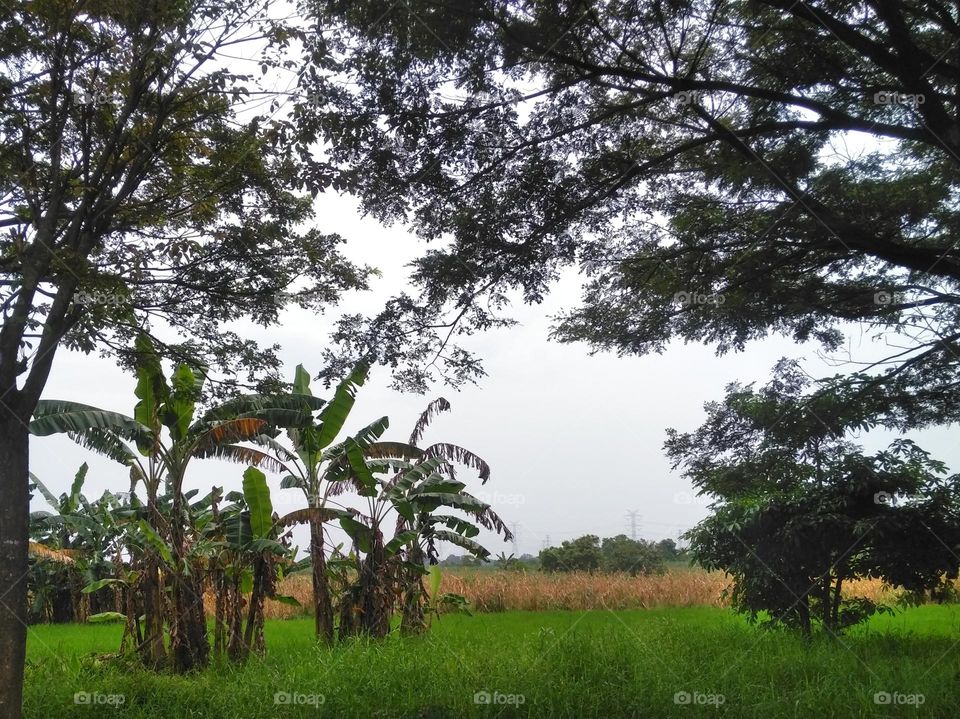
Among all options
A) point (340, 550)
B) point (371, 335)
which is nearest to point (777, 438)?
point (371, 335)

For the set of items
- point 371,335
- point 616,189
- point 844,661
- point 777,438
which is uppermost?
point 616,189

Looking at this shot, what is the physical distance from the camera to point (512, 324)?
5.61 meters

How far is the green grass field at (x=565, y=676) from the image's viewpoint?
4973 millimetres

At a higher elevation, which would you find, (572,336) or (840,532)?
(572,336)

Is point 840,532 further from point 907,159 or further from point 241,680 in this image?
point 241,680

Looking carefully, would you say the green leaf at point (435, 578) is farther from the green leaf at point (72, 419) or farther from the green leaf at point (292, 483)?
the green leaf at point (72, 419)

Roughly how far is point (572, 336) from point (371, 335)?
5.21 ft
